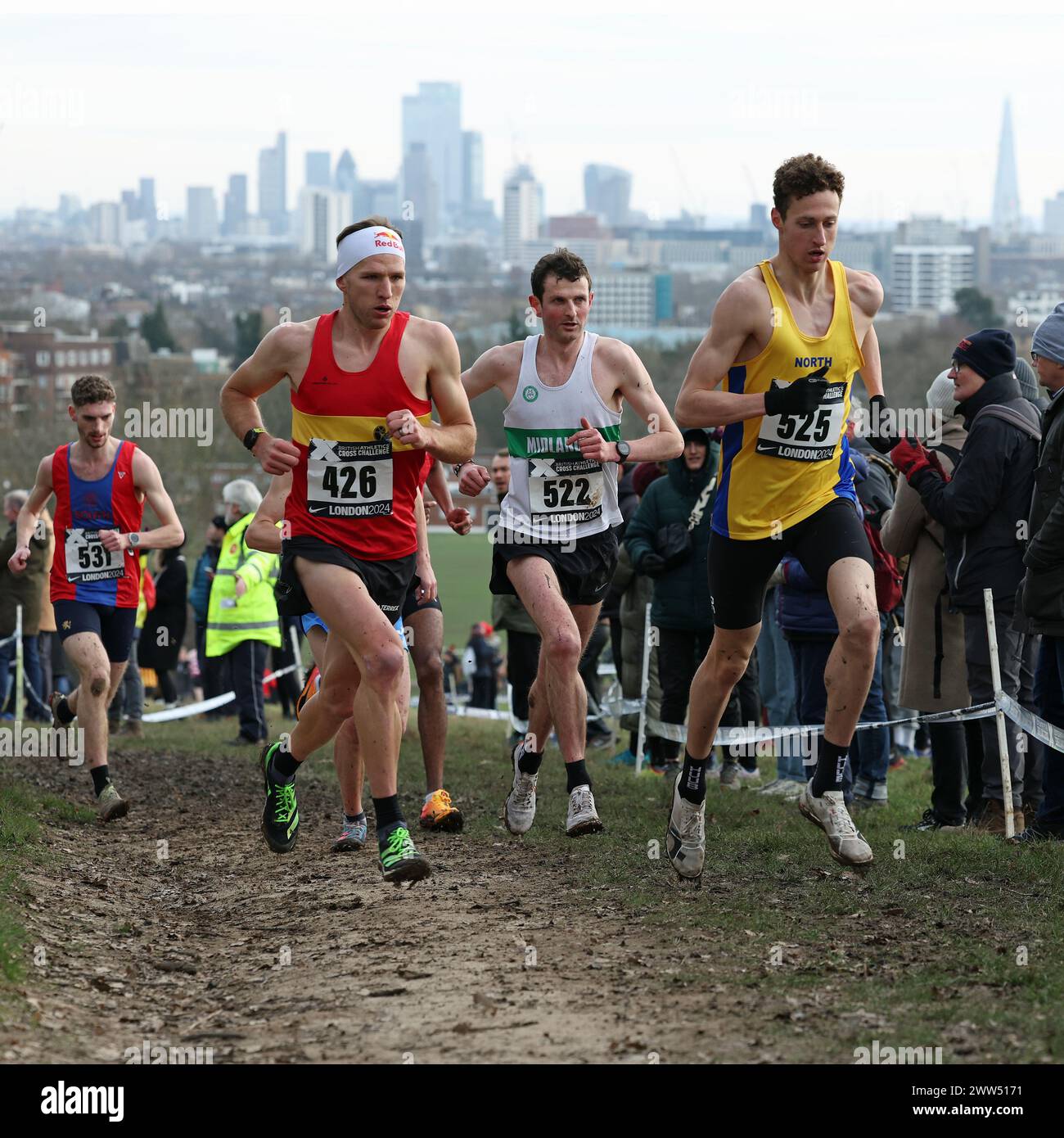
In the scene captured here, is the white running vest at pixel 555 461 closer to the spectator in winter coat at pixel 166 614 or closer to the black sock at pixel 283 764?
the black sock at pixel 283 764

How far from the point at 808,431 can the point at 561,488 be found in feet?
6.17

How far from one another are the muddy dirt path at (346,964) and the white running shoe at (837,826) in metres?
0.94

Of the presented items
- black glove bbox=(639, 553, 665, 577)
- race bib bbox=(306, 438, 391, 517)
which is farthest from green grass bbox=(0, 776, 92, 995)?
black glove bbox=(639, 553, 665, 577)

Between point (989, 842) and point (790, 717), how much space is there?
4.32m

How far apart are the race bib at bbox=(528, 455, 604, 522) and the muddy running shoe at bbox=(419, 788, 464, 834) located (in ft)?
5.12

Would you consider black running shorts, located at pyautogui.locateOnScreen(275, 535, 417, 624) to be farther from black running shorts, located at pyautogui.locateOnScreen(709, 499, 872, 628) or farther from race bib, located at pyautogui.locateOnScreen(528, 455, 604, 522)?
black running shorts, located at pyautogui.locateOnScreen(709, 499, 872, 628)

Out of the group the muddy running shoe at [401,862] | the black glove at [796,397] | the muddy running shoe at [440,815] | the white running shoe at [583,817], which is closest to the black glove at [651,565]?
the muddy running shoe at [440,815]

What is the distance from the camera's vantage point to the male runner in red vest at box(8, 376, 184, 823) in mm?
10500

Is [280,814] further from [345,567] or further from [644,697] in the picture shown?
[644,697]

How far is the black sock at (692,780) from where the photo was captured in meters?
7.73

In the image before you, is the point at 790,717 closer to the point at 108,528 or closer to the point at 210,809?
the point at 210,809

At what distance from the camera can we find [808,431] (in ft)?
23.5

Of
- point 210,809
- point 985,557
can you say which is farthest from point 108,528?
point 985,557
